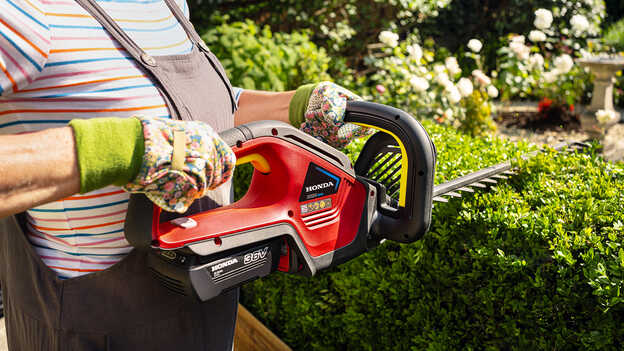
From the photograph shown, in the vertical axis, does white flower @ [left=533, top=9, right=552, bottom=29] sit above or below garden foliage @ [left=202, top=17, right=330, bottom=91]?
above

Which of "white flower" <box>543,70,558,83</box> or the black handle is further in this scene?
"white flower" <box>543,70,558,83</box>

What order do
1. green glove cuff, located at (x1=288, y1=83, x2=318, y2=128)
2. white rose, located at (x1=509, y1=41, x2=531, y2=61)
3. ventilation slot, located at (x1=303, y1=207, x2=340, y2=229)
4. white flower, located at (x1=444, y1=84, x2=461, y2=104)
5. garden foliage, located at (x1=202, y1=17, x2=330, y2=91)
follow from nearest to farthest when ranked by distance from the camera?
ventilation slot, located at (x1=303, y1=207, x2=340, y2=229) → green glove cuff, located at (x1=288, y1=83, x2=318, y2=128) → garden foliage, located at (x1=202, y1=17, x2=330, y2=91) → white flower, located at (x1=444, y1=84, x2=461, y2=104) → white rose, located at (x1=509, y1=41, x2=531, y2=61)

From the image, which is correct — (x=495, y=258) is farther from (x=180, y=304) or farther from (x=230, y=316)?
(x=180, y=304)

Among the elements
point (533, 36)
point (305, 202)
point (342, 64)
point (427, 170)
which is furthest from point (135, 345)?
point (533, 36)

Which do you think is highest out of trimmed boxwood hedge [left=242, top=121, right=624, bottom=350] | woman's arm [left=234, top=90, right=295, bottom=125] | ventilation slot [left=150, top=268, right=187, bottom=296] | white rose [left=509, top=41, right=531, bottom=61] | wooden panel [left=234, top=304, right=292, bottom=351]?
woman's arm [left=234, top=90, right=295, bottom=125]

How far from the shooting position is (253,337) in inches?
107

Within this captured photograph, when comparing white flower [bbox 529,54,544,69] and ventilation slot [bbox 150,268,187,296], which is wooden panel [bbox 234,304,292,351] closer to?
ventilation slot [bbox 150,268,187,296]

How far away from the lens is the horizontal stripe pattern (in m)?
0.82

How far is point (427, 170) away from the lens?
4.21 ft

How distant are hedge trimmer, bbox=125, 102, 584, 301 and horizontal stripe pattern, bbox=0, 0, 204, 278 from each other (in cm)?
12

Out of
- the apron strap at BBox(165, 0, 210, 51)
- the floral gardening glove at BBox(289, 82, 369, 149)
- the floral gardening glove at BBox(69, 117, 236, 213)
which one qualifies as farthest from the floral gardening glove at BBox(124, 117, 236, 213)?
the floral gardening glove at BBox(289, 82, 369, 149)

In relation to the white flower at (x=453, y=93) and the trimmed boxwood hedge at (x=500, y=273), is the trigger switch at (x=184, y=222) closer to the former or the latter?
the trimmed boxwood hedge at (x=500, y=273)

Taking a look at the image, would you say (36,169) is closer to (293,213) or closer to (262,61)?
(293,213)

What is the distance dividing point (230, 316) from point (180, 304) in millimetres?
203
